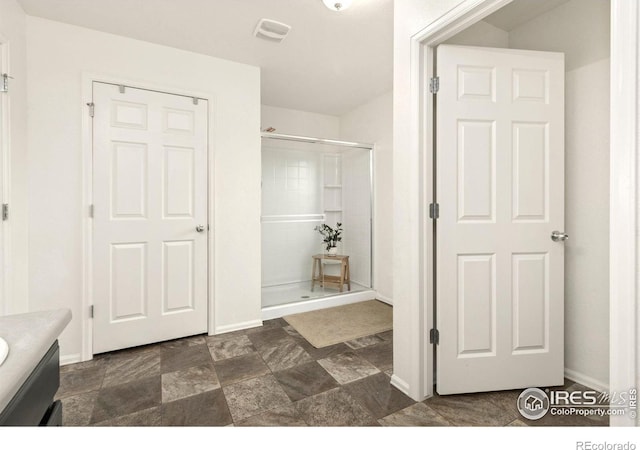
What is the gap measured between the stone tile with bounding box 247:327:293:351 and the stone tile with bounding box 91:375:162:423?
2.48 feet

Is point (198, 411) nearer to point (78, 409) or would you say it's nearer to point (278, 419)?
point (278, 419)

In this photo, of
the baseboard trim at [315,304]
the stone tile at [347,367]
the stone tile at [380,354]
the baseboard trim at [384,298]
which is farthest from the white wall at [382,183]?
the stone tile at [347,367]

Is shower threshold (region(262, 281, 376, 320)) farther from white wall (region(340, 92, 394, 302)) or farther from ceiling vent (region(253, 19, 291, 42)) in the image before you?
ceiling vent (region(253, 19, 291, 42))

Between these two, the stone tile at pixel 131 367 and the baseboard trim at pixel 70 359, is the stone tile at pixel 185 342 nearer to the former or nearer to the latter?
the stone tile at pixel 131 367

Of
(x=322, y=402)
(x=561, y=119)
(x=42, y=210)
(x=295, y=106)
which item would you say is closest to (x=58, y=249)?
(x=42, y=210)

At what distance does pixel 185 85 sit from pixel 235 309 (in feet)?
6.39

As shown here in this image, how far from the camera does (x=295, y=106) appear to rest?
154 inches

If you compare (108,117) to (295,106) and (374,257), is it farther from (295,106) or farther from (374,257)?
(374,257)

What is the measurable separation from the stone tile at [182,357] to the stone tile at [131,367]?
5 cm

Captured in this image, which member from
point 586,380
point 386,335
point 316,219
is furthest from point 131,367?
point 586,380

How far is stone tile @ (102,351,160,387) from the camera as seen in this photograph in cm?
193

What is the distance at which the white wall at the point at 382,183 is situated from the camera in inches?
138

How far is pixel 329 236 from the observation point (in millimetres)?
3900

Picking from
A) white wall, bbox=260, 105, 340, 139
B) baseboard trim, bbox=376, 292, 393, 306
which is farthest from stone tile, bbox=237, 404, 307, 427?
white wall, bbox=260, 105, 340, 139
